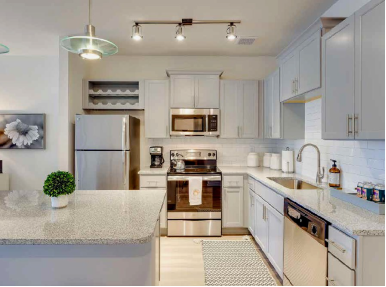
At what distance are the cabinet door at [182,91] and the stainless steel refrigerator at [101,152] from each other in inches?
31.6

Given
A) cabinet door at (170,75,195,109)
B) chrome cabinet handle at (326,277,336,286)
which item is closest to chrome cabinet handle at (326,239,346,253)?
chrome cabinet handle at (326,277,336,286)

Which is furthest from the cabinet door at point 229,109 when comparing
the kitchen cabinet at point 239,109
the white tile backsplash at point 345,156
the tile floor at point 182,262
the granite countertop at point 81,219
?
the granite countertop at point 81,219

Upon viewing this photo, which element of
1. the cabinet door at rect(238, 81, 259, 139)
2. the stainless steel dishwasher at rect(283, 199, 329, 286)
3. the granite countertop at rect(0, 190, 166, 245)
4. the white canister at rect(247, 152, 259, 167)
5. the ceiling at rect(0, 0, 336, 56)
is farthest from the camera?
the white canister at rect(247, 152, 259, 167)

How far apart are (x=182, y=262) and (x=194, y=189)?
0.91 metres

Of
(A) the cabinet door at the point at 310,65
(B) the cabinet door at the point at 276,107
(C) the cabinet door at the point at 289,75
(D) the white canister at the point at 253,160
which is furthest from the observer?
(D) the white canister at the point at 253,160

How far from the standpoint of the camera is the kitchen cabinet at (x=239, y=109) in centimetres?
369

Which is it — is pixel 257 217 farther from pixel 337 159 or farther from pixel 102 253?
pixel 102 253

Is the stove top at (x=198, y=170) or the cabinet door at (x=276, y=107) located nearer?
the cabinet door at (x=276, y=107)

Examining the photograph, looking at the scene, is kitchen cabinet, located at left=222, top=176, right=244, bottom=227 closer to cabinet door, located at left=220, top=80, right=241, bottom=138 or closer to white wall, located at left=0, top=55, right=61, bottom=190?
cabinet door, located at left=220, top=80, right=241, bottom=138

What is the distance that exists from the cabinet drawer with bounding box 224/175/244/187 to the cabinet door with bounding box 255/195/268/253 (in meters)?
0.40

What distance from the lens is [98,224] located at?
1.35 metres

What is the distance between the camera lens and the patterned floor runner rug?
2.36 meters

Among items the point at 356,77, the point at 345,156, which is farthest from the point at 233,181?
the point at 356,77

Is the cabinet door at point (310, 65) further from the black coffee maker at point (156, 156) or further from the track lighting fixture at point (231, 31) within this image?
the black coffee maker at point (156, 156)
